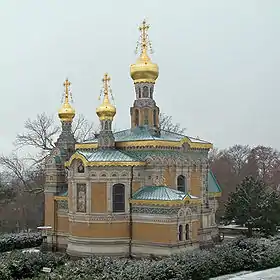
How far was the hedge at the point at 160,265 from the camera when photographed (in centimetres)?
1638

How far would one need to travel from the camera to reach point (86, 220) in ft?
67.8

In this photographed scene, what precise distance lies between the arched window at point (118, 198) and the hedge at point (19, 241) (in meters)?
7.26

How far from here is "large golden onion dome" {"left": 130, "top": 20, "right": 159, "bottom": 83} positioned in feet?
76.6

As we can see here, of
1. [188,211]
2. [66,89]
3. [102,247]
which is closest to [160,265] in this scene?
[188,211]

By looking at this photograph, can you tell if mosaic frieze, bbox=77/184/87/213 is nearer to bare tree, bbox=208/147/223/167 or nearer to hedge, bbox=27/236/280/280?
hedge, bbox=27/236/280/280

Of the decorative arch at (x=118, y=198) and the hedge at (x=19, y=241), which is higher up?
the decorative arch at (x=118, y=198)

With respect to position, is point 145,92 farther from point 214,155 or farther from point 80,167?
point 214,155

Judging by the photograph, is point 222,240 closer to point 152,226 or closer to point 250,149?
point 152,226

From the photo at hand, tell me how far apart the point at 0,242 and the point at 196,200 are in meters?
10.7

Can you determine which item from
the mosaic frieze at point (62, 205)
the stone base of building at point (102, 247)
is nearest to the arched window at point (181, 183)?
the stone base of building at point (102, 247)

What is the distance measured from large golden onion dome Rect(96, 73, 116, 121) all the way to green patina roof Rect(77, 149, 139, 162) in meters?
1.74

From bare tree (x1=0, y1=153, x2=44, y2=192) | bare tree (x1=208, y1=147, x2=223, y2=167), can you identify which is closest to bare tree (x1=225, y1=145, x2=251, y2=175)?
bare tree (x1=208, y1=147, x2=223, y2=167)

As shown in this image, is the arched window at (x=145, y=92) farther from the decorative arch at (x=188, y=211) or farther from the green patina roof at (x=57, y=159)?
the decorative arch at (x=188, y=211)

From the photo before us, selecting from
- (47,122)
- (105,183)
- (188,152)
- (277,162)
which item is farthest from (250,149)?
(105,183)
